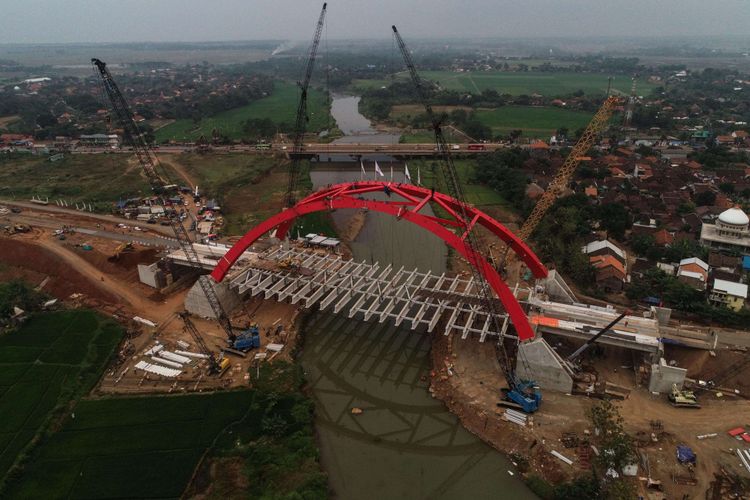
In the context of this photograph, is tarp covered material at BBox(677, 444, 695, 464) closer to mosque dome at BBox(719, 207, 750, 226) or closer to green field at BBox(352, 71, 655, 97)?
mosque dome at BBox(719, 207, 750, 226)

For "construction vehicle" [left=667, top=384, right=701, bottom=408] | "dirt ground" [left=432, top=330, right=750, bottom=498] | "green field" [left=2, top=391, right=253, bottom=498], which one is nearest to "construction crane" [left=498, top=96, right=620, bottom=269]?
"dirt ground" [left=432, top=330, right=750, bottom=498]

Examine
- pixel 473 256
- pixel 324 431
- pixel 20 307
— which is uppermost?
pixel 473 256

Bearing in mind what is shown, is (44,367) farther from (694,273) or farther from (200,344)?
(694,273)

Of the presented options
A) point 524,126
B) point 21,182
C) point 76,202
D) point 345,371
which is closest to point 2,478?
point 345,371

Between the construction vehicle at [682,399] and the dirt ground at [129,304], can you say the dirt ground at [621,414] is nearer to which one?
the construction vehicle at [682,399]

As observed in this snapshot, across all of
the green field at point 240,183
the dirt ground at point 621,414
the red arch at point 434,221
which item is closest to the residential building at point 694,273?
the dirt ground at point 621,414

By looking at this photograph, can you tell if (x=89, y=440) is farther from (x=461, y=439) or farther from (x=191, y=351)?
(x=461, y=439)
